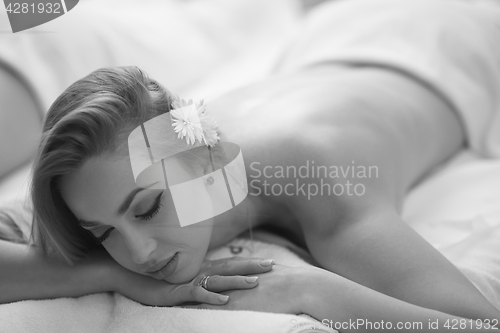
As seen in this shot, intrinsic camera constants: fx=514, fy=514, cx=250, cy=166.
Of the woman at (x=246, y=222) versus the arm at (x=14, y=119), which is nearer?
the woman at (x=246, y=222)

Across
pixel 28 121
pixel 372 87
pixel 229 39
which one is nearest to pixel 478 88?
pixel 372 87

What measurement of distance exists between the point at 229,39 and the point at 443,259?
3.81 feet

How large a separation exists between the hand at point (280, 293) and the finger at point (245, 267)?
1 centimetres

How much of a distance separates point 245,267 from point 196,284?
0.07m

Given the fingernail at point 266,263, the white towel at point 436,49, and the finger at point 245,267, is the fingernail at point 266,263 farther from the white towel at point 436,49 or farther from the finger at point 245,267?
the white towel at point 436,49

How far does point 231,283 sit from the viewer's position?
2.16 feet

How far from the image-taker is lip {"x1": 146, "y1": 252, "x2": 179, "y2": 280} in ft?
2.22

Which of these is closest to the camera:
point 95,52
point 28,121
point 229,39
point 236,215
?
point 236,215

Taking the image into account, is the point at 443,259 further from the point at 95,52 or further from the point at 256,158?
the point at 95,52

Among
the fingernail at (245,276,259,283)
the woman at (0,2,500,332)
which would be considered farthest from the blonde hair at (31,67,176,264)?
the fingernail at (245,276,259,283)

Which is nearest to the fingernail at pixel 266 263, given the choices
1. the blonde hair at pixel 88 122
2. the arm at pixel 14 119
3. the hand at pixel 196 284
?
the hand at pixel 196 284

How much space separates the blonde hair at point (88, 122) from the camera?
63 cm

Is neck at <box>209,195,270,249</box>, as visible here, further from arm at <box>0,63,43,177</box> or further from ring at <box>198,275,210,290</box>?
arm at <box>0,63,43,177</box>

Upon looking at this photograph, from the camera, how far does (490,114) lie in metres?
1.18
